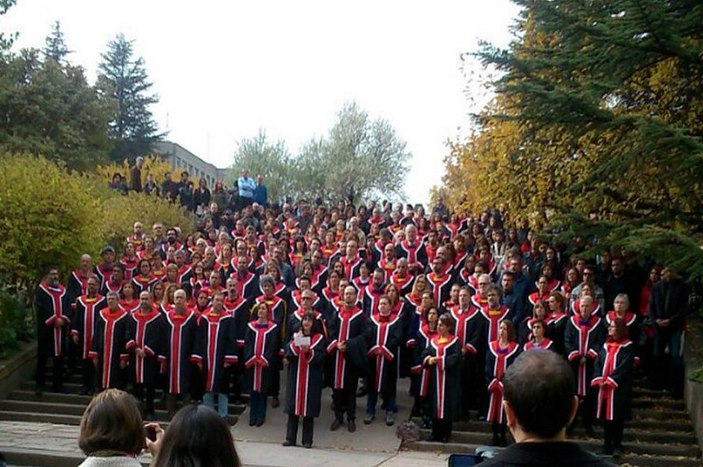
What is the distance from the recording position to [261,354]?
1307cm

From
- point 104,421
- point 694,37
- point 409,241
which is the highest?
point 694,37

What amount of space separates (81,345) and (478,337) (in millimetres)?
7109

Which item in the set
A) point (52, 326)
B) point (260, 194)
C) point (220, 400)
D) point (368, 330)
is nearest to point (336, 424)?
point (368, 330)

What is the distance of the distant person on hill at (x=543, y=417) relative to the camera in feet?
9.20

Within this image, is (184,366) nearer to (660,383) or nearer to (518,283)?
(518,283)

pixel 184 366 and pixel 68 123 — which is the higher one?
pixel 68 123

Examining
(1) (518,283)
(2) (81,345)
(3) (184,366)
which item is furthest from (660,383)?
(2) (81,345)

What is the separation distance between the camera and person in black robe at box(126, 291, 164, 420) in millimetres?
13602

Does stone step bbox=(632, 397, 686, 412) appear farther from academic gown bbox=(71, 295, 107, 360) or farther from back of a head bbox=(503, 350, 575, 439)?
back of a head bbox=(503, 350, 575, 439)

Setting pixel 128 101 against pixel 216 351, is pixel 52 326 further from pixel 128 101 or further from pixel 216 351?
pixel 128 101

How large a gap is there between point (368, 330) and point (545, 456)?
10.5 meters

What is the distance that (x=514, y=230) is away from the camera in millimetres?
17812

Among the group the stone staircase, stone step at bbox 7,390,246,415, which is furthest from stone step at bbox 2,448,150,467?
the stone staircase

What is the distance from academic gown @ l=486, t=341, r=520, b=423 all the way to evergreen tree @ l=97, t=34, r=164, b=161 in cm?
4696
